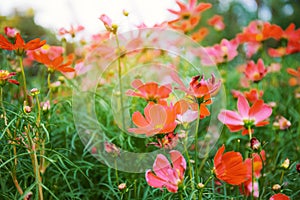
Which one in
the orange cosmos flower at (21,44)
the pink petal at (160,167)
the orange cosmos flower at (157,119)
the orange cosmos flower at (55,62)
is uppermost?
the orange cosmos flower at (21,44)

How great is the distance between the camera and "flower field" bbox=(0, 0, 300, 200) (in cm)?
82

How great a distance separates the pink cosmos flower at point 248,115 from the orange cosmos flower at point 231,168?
0.43ft

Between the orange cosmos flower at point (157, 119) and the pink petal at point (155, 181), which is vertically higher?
the orange cosmos flower at point (157, 119)

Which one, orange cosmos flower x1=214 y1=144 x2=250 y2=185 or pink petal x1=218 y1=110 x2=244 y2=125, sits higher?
pink petal x1=218 y1=110 x2=244 y2=125

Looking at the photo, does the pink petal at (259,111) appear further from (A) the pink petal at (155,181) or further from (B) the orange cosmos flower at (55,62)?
(B) the orange cosmos flower at (55,62)

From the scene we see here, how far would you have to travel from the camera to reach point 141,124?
0.83 metres

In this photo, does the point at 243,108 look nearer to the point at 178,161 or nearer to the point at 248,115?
the point at 248,115

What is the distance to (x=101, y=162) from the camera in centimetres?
109

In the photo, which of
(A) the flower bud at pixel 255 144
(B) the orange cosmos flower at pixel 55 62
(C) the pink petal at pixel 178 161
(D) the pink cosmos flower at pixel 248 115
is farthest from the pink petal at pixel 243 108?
(B) the orange cosmos flower at pixel 55 62

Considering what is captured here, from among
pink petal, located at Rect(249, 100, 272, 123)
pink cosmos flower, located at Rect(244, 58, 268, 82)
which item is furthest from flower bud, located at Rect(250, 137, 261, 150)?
pink cosmos flower, located at Rect(244, 58, 268, 82)

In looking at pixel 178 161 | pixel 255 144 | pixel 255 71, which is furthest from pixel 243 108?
pixel 255 71

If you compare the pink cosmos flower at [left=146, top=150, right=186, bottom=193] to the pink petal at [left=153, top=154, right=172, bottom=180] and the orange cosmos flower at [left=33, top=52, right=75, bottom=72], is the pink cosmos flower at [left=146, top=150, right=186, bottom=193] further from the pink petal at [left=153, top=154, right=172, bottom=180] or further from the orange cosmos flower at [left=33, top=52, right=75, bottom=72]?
the orange cosmos flower at [left=33, top=52, right=75, bottom=72]

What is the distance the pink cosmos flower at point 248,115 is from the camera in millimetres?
918

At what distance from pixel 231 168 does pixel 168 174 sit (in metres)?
0.14
